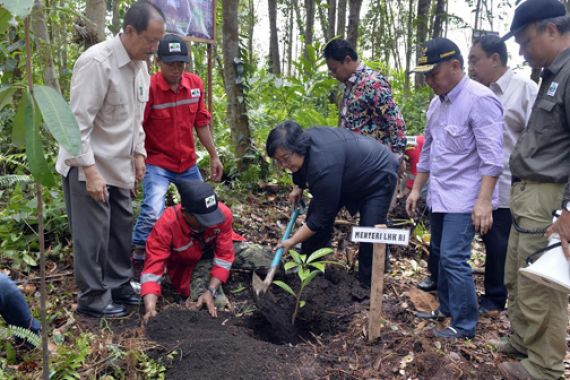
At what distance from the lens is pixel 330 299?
4.13m

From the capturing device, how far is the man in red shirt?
4.13 meters

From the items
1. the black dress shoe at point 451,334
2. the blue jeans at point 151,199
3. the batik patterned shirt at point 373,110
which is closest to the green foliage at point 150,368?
the blue jeans at point 151,199

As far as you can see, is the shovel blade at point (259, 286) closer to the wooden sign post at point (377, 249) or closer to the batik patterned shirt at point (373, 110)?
the wooden sign post at point (377, 249)

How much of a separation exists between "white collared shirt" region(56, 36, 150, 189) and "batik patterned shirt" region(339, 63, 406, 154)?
1.97 metres

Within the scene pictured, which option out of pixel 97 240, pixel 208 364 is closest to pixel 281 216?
pixel 97 240

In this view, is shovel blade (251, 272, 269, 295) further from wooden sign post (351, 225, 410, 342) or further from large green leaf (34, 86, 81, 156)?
large green leaf (34, 86, 81, 156)

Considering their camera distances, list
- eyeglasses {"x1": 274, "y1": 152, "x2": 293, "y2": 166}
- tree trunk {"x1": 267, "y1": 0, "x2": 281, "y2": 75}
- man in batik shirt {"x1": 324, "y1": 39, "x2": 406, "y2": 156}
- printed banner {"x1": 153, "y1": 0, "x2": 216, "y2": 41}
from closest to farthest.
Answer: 1. eyeglasses {"x1": 274, "y1": 152, "x2": 293, "y2": 166}
2. man in batik shirt {"x1": 324, "y1": 39, "x2": 406, "y2": 156}
3. printed banner {"x1": 153, "y1": 0, "x2": 216, "y2": 41}
4. tree trunk {"x1": 267, "y1": 0, "x2": 281, "y2": 75}

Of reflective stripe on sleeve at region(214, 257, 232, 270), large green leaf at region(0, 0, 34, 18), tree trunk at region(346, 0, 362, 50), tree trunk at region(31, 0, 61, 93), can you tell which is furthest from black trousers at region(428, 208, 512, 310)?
tree trunk at region(31, 0, 61, 93)

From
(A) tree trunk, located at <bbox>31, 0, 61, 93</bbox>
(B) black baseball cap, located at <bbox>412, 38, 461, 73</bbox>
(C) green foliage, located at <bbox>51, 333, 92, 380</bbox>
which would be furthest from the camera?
(A) tree trunk, located at <bbox>31, 0, 61, 93</bbox>

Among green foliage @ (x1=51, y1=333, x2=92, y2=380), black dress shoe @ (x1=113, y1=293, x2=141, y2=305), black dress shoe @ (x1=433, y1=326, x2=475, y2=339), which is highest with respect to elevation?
green foliage @ (x1=51, y1=333, x2=92, y2=380)

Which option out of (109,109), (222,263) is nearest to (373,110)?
(222,263)

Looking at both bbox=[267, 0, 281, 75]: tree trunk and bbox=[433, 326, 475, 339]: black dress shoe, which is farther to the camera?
bbox=[267, 0, 281, 75]: tree trunk

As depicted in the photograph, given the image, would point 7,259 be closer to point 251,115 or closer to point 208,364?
point 208,364

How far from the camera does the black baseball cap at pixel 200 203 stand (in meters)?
3.59
